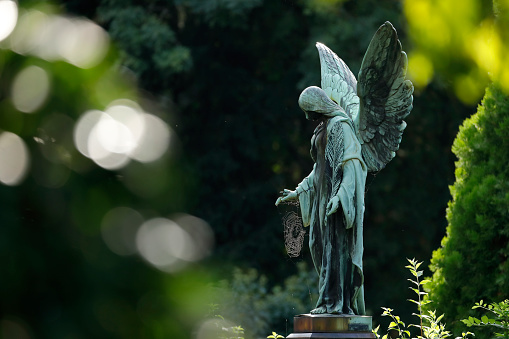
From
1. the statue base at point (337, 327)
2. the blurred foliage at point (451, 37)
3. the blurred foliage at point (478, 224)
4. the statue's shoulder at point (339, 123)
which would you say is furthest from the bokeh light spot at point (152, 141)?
the blurred foliage at point (478, 224)

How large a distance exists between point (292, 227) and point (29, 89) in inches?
248

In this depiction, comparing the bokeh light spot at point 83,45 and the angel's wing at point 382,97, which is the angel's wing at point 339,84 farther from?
the bokeh light spot at point 83,45

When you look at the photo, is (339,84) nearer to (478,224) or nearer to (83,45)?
(478,224)

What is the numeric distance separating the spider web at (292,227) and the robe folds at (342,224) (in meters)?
0.44

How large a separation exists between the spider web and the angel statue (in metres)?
0.09

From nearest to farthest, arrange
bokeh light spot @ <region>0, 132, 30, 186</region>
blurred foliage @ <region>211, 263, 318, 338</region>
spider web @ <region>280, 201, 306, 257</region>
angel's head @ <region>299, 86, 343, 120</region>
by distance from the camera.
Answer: bokeh light spot @ <region>0, 132, 30, 186</region> < angel's head @ <region>299, 86, 343, 120</region> < spider web @ <region>280, 201, 306, 257</region> < blurred foliage @ <region>211, 263, 318, 338</region>

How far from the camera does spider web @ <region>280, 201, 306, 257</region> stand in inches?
265

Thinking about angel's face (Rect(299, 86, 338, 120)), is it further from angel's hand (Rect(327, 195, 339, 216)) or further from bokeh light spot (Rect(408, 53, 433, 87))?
bokeh light spot (Rect(408, 53, 433, 87))

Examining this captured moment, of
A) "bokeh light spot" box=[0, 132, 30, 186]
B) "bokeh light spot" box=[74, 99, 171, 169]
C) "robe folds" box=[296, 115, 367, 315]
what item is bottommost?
"bokeh light spot" box=[0, 132, 30, 186]

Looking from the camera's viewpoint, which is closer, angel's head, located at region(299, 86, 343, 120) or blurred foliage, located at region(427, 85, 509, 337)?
angel's head, located at region(299, 86, 343, 120)

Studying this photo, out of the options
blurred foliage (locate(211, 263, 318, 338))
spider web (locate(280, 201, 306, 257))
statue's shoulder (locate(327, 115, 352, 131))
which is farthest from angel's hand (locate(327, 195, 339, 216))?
blurred foliage (locate(211, 263, 318, 338))

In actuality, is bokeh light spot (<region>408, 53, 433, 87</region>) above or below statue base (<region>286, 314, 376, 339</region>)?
above

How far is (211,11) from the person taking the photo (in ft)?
50.5

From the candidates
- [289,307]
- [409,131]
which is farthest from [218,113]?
[289,307]
